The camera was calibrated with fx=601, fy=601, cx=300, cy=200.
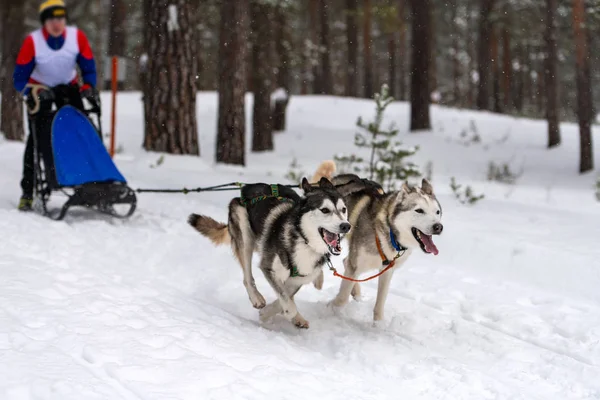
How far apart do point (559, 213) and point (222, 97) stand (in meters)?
6.21

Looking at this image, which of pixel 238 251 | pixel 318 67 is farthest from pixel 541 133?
pixel 238 251

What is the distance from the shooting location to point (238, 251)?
17.4 ft

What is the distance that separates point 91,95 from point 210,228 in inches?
105

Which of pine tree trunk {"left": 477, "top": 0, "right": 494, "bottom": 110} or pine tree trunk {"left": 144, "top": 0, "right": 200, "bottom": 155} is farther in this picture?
pine tree trunk {"left": 477, "top": 0, "right": 494, "bottom": 110}

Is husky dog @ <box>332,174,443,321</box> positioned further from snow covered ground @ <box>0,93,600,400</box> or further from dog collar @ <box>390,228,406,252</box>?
snow covered ground @ <box>0,93,600,400</box>

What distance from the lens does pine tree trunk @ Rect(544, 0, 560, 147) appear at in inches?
613

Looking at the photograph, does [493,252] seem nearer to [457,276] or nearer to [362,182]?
[457,276]

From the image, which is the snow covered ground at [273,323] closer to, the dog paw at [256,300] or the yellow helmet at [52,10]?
the dog paw at [256,300]

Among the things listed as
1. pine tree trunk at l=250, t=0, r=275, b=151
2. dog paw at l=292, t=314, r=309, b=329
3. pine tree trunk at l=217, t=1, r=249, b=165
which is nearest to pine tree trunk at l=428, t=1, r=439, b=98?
pine tree trunk at l=250, t=0, r=275, b=151

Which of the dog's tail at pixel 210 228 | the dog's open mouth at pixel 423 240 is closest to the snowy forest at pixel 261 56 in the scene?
the dog's tail at pixel 210 228

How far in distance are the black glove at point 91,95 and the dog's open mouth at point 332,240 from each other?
13.0 feet

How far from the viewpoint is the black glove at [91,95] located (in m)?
6.98

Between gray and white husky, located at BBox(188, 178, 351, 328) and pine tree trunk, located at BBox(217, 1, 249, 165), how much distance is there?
633cm

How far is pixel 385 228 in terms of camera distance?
485 centimetres
